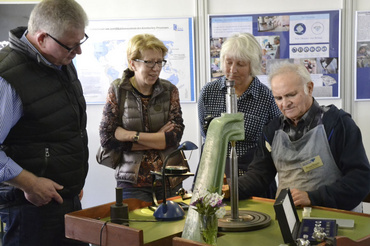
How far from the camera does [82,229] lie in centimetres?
197

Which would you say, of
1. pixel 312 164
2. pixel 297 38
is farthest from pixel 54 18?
pixel 297 38

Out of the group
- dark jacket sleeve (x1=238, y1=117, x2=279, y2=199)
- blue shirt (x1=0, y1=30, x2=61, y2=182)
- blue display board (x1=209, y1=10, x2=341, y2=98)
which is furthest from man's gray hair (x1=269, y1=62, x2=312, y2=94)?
blue display board (x1=209, y1=10, x2=341, y2=98)

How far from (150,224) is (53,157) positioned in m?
0.58

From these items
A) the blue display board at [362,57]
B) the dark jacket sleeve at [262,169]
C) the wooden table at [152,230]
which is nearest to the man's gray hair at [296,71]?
the dark jacket sleeve at [262,169]

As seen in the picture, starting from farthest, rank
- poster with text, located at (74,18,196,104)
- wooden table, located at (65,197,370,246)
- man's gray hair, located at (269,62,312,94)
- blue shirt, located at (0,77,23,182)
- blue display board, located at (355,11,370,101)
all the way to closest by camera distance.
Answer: poster with text, located at (74,18,196,104), blue display board, located at (355,11,370,101), man's gray hair, located at (269,62,312,94), blue shirt, located at (0,77,23,182), wooden table, located at (65,197,370,246)

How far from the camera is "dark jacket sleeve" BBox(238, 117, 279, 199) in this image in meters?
2.47

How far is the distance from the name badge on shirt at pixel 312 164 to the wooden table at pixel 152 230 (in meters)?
0.22

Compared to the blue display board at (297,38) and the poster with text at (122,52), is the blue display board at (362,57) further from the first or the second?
the poster with text at (122,52)

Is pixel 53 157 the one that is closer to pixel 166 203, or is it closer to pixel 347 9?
pixel 166 203

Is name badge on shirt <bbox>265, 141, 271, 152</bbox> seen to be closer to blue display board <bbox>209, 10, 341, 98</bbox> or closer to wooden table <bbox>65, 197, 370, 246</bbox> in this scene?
wooden table <bbox>65, 197, 370, 246</bbox>

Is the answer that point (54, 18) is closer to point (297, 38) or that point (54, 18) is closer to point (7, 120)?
point (7, 120)

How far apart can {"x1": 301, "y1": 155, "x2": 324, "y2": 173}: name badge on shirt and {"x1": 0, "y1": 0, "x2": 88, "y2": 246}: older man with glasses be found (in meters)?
1.04

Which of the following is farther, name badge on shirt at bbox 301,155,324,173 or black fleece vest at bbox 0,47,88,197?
name badge on shirt at bbox 301,155,324,173

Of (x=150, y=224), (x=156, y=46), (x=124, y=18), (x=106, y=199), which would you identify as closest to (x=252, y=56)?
(x=156, y=46)
